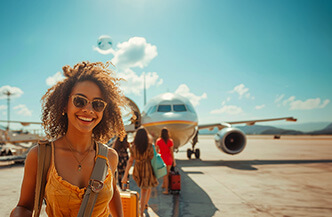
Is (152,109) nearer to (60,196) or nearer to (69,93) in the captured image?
(69,93)

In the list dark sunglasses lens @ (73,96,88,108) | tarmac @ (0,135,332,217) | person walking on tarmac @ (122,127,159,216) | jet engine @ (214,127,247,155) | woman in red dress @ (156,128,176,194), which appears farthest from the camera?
jet engine @ (214,127,247,155)

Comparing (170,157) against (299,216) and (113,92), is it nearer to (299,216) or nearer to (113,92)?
(299,216)

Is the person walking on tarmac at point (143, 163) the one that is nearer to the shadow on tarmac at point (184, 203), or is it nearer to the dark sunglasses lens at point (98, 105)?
the shadow on tarmac at point (184, 203)

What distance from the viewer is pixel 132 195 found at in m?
2.17

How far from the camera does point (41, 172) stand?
1172 mm

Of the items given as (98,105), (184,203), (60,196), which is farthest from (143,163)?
(60,196)

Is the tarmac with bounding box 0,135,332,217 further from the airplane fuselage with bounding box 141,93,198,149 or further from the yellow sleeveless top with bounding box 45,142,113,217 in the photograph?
the yellow sleeveless top with bounding box 45,142,113,217

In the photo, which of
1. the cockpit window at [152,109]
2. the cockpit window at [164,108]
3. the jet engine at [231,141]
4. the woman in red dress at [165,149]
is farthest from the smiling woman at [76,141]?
the jet engine at [231,141]

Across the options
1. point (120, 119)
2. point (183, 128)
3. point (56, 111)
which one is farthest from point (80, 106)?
point (183, 128)

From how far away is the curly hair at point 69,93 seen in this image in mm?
1476

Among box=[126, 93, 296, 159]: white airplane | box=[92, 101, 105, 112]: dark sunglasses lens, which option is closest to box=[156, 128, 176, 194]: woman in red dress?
box=[126, 93, 296, 159]: white airplane

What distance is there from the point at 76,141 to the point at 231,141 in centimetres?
983

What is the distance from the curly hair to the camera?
4.84 feet

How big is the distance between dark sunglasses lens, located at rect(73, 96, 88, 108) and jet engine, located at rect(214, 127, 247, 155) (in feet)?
29.7
